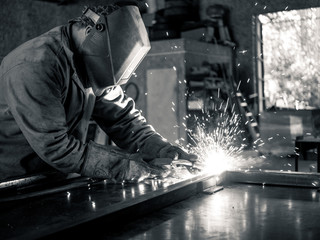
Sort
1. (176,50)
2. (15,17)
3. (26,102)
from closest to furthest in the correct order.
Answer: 1. (26,102)
2. (176,50)
3. (15,17)

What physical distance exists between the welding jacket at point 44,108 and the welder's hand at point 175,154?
2.5 inches

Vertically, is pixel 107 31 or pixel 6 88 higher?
pixel 107 31

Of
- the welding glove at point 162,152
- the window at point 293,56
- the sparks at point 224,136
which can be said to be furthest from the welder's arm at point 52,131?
the window at point 293,56

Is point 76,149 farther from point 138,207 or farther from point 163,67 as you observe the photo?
point 163,67

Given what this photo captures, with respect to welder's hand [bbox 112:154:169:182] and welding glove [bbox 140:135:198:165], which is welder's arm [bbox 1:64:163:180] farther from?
welding glove [bbox 140:135:198:165]

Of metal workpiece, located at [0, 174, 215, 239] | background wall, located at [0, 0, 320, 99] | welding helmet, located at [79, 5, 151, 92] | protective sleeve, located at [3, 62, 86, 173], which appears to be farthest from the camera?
background wall, located at [0, 0, 320, 99]

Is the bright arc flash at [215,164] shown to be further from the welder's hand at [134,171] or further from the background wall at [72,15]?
the background wall at [72,15]

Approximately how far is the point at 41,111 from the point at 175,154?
2.14 feet

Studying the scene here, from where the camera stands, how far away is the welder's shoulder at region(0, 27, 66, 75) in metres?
1.77

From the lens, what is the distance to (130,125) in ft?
7.73

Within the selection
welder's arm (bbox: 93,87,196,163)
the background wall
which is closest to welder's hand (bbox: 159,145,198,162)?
welder's arm (bbox: 93,87,196,163)

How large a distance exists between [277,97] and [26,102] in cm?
608

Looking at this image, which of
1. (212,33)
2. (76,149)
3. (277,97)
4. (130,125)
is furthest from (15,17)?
(76,149)

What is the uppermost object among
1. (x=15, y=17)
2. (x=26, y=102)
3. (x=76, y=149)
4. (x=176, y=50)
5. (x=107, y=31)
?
(x=15, y=17)
